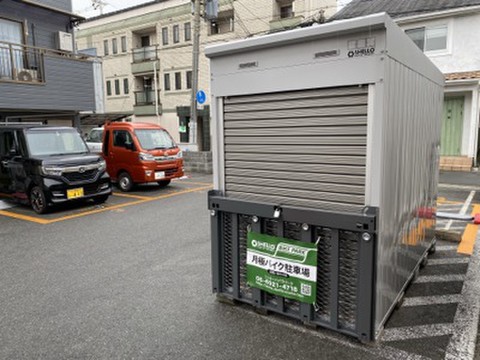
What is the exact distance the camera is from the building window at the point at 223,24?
825 inches

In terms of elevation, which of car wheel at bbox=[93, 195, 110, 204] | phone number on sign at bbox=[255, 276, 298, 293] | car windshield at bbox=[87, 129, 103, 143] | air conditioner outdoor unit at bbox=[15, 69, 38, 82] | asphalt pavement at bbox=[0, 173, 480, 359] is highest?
air conditioner outdoor unit at bbox=[15, 69, 38, 82]

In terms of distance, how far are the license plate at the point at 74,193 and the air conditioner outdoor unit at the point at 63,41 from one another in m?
7.06

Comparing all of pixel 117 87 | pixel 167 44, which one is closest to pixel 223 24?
pixel 167 44

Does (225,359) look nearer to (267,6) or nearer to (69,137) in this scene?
(69,137)

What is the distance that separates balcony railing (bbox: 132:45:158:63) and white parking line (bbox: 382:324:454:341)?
78.0 ft

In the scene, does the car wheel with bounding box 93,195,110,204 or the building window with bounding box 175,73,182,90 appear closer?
the car wheel with bounding box 93,195,110,204

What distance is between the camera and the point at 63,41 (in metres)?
12.1

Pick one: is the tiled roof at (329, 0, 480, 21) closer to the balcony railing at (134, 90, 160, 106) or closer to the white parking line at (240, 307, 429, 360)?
the balcony railing at (134, 90, 160, 106)

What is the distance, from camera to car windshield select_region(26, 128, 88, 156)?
A: 7.36 metres

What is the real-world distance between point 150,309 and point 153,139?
23.3 feet

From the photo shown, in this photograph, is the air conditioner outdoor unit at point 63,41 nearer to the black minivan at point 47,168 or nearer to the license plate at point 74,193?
the black minivan at point 47,168

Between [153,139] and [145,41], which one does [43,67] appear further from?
[145,41]

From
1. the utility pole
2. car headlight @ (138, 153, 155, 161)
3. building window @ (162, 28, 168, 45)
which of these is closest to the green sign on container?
car headlight @ (138, 153, 155, 161)

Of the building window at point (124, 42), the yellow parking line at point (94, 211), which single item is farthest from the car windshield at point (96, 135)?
the building window at point (124, 42)
